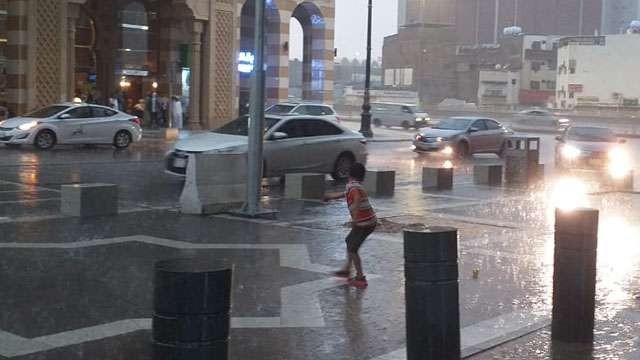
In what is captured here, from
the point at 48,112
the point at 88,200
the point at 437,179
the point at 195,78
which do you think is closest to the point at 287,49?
the point at 195,78

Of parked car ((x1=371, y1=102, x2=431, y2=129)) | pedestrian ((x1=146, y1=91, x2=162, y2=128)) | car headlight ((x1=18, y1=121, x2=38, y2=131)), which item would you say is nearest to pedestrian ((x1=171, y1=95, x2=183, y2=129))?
pedestrian ((x1=146, y1=91, x2=162, y2=128))

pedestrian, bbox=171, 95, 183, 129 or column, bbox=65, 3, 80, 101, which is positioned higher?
column, bbox=65, 3, 80, 101

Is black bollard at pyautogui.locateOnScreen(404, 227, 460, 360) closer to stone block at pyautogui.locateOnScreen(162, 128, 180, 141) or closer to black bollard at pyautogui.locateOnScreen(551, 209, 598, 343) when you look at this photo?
black bollard at pyautogui.locateOnScreen(551, 209, 598, 343)

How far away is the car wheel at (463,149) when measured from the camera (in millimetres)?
32062

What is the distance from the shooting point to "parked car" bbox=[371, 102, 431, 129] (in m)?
59.7

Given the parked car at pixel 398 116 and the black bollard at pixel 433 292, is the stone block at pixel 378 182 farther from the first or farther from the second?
the parked car at pixel 398 116

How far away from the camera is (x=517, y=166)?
72.1 feet

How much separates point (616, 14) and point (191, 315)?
572 feet

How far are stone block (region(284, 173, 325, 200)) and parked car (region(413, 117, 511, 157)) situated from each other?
51.8ft

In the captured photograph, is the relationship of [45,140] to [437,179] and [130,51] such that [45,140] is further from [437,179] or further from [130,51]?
[130,51]

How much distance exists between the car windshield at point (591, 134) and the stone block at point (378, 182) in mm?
12346

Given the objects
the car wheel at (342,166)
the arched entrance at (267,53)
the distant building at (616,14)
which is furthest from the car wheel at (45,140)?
the distant building at (616,14)

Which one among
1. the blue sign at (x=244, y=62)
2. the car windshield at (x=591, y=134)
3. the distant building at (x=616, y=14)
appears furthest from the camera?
the distant building at (x=616, y=14)

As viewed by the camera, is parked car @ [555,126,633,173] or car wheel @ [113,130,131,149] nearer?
parked car @ [555,126,633,173]
